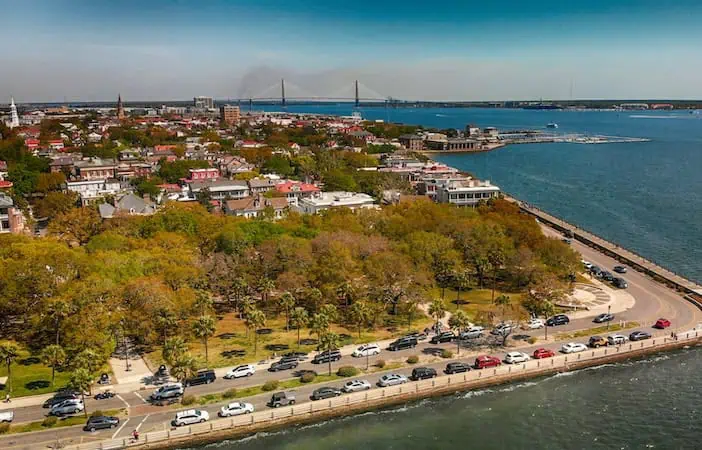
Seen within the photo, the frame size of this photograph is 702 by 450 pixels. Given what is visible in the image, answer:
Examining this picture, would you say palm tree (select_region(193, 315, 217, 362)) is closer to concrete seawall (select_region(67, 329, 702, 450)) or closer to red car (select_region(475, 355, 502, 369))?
concrete seawall (select_region(67, 329, 702, 450))

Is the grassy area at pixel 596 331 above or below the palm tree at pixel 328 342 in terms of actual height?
below

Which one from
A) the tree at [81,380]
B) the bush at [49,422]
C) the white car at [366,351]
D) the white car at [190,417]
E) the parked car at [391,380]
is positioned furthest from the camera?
the white car at [366,351]

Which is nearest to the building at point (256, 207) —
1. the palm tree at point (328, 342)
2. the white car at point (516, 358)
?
the palm tree at point (328, 342)

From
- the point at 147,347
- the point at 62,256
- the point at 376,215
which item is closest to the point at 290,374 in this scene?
the point at 147,347

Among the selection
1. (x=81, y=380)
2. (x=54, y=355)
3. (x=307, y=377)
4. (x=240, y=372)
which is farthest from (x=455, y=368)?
(x=54, y=355)

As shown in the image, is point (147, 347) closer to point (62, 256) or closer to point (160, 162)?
point (62, 256)

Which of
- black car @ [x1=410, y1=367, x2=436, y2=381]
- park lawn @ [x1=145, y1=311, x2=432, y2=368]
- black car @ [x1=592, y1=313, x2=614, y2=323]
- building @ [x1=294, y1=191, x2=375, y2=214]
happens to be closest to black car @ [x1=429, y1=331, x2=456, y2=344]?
park lawn @ [x1=145, y1=311, x2=432, y2=368]

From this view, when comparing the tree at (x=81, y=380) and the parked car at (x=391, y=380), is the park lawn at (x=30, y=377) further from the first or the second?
the parked car at (x=391, y=380)

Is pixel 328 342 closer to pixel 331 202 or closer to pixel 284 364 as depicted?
pixel 284 364
